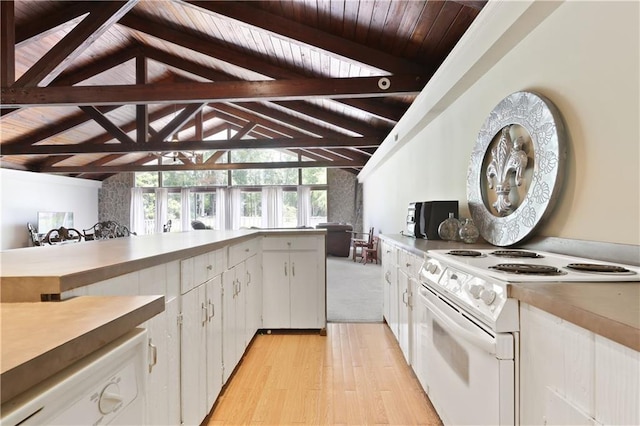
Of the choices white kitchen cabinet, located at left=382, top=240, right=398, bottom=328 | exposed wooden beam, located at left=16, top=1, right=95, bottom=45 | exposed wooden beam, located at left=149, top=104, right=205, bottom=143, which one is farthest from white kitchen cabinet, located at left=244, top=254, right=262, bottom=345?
exposed wooden beam, located at left=149, top=104, right=205, bottom=143

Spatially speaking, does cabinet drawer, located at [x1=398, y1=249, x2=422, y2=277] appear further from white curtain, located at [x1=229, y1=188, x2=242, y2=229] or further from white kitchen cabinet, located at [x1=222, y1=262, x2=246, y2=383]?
white curtain, located at [x1=229, y1=188, x2=242, y2=229]

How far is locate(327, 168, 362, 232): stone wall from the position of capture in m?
11.2

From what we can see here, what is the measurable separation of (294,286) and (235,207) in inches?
344

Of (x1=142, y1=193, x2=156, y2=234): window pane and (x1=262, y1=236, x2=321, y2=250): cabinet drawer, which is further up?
(x1=142, y1=193, x2=156, y2=234): window pane

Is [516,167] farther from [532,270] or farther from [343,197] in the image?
[343,197]

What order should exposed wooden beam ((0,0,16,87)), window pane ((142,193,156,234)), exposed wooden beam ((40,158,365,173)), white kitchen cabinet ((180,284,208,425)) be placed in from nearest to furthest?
white kitchen cabinet ((180,284,208,425)) → exposed wooden beam ((0,0,16,87)) → exposed wooden beam ((40,158,365,173)) → window pane ((142,193,156,234))

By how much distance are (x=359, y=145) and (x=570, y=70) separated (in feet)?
15.2

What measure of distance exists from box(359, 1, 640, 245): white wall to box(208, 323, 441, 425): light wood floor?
1.29 meters

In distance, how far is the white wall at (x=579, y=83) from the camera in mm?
1143

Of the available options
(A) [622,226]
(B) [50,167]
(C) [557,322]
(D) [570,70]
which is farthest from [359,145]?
(B) [50,167]

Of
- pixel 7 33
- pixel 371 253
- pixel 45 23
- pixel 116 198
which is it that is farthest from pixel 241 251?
pixel 116 198

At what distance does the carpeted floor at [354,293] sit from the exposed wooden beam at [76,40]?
13.9ft

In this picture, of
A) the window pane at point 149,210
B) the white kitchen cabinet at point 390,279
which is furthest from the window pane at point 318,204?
the white kitchen cabinet at point 390,279

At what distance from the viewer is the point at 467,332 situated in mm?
1128
